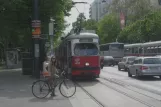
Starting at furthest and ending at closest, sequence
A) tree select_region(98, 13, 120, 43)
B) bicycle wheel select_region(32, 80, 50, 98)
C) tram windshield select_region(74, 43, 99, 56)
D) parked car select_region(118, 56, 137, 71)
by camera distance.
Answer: tree select_region(98, 13, 120, 43), parked car select_region(118, 56, 137, 71), tram windshield select_region(74, 43, 99, 56), bicycle wheel select_region(32, 80, 50, 98)

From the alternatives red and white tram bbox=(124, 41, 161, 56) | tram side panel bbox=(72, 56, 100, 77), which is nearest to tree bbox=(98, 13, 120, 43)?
red and white tram bbox=(124, 41, 161, 56)

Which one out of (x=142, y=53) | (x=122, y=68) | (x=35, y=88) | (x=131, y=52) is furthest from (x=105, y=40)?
(x=35, y=88)

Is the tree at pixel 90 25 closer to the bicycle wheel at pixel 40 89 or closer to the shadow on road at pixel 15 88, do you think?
the shadow on road at pixel 15 88

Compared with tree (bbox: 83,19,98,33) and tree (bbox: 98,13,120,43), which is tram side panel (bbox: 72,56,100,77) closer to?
tree (bbox: 98,13,120,43)

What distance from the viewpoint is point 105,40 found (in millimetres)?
110062

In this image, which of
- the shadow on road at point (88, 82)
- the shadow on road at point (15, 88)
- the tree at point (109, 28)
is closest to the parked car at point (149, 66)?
the shadow on road at point (88, 82)

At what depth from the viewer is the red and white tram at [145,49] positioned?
4409cm

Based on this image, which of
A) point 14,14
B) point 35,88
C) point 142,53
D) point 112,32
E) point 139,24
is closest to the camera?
point 35,88

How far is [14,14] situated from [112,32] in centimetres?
8053

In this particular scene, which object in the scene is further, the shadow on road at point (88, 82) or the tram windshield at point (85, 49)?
the tram windshield at point (85, 49)

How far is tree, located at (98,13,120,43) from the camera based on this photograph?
10650 cm

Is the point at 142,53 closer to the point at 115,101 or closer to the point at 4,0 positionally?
the point at 4,0

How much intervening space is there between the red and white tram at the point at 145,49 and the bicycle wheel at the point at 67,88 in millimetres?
28324

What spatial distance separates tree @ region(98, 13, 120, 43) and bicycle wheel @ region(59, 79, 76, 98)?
294ft
